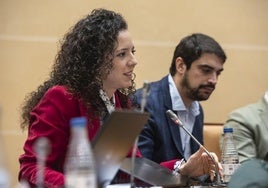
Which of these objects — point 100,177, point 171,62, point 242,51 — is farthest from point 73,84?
point 242,51

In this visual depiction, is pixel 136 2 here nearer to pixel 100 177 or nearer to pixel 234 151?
pixel 234 151

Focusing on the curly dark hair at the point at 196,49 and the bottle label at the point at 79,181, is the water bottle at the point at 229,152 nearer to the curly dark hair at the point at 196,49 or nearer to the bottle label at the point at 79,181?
the curly dark hair at the point at 196,49

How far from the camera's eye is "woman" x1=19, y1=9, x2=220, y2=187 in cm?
178

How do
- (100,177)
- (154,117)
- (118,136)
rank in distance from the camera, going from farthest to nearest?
(154,117), (100,177), (118,136)

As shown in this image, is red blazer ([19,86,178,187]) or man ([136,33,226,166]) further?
man ([136,33,226,166])

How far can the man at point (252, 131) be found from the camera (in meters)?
2.36

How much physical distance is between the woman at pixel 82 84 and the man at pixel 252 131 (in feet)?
1.73

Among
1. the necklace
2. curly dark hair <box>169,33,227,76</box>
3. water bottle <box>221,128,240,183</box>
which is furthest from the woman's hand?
curly dark hair <box>169,33,227,76</box>

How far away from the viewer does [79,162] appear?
1.00 m

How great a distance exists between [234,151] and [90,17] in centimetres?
84

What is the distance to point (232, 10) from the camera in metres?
3.63

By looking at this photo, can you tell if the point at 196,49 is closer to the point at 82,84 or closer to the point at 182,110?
the point at 182,110

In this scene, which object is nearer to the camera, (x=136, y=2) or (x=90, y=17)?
(x=90, y=17)

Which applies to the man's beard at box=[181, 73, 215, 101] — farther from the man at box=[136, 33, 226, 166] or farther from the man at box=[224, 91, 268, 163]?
the man at box=[224, 91, 268, 163]
